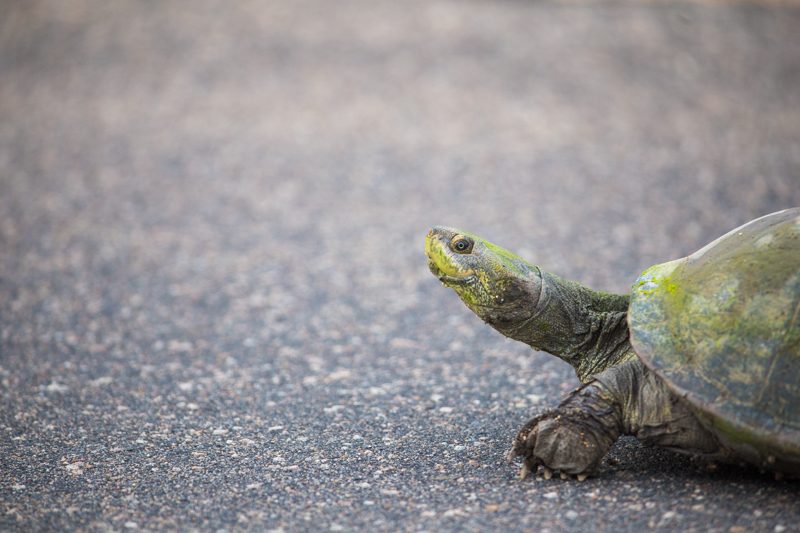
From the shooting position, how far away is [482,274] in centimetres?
343

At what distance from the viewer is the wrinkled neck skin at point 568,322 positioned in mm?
3492

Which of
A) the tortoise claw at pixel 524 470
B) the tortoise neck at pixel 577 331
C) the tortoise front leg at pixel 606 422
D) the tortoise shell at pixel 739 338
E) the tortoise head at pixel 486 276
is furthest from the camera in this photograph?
the tortoise neck at pixel 577 331

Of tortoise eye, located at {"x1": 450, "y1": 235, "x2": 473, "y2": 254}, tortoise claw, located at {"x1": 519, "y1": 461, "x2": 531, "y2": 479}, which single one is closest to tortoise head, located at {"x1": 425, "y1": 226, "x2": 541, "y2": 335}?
tortoise eye, located at {"x1": 450, "y1": 235, "x2": 473, "y2": 254}

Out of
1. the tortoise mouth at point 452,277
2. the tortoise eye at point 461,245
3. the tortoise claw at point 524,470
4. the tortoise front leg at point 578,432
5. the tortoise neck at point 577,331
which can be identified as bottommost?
the tortoise claw at point 524,470

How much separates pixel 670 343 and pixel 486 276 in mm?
791

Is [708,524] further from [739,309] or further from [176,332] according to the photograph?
[176,332]

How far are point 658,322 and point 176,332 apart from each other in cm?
351

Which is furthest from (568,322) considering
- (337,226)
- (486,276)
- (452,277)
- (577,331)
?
(337,226)

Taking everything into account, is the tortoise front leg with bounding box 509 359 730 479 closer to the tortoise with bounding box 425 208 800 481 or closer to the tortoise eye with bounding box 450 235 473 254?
the tortoise with bounding box 425 208 800 481

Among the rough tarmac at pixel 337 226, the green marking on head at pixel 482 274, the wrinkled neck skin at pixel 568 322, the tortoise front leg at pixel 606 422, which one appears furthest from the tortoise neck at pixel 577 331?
the rough tarmac at pixel 337 226

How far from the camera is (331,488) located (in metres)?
3.33

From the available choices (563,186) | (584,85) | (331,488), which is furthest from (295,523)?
(584,85)

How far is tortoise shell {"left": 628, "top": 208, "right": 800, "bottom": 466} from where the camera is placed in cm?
287

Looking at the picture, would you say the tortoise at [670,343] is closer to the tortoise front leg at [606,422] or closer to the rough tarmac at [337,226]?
the tortoise front leg at [606,422]
